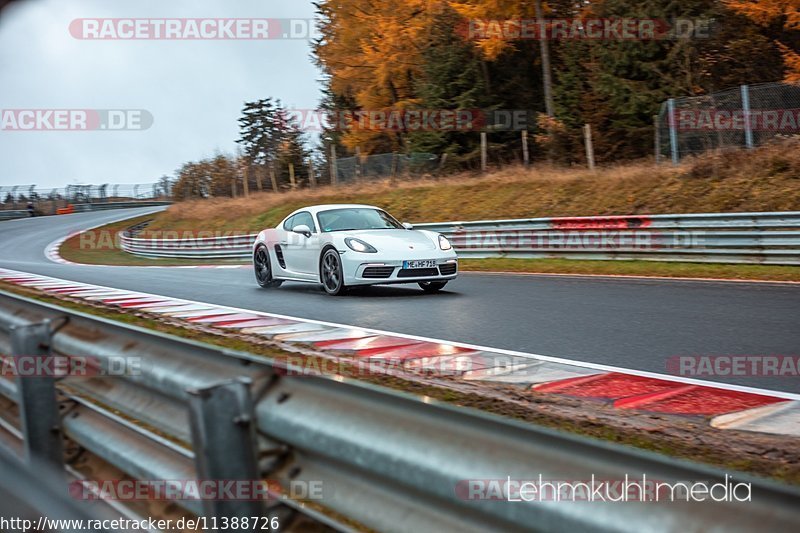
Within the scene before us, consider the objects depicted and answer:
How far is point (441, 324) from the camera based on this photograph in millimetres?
8664

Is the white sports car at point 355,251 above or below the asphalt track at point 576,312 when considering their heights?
above

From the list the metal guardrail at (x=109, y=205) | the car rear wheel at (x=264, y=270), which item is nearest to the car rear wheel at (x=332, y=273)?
the car rear wheel at (x=264, y=270)

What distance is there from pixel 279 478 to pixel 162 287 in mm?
12480

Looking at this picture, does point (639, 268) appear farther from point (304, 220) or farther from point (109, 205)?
point (109, 205)

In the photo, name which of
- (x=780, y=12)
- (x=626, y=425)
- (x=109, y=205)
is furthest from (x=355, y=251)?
(x=109, y=205)

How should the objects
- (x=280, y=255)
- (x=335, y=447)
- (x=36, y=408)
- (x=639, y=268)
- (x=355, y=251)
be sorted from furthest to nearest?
(x=639, y=268) → (x=280, y=255) → (x=355, y=251) → (x=36, y=408) → (x=335, y=447)

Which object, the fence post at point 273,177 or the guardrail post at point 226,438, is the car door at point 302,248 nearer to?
the guardrail post at point 226,438

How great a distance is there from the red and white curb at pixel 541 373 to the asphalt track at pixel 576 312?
274mm

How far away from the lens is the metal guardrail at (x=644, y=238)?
13.1 m

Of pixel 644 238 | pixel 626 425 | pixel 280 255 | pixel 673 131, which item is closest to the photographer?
pixel 626 425

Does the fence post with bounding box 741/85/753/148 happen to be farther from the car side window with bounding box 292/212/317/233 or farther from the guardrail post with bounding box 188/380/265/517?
the guardrail post with bounding box 188/380/265/517

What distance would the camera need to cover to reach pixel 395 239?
11336 mm

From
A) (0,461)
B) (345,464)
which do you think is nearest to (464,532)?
(345,464)

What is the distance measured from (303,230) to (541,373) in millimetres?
6791
